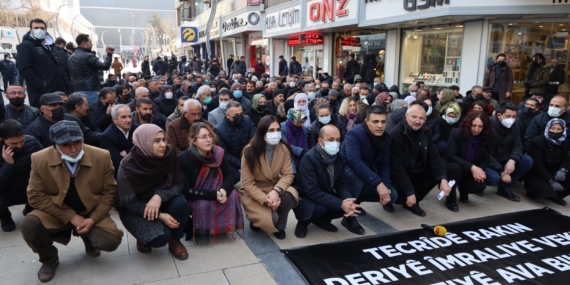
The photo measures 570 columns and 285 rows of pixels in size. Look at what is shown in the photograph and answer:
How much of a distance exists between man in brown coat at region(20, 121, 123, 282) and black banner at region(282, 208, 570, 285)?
175cm

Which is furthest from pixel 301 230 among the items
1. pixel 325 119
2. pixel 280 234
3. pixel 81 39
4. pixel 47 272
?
pixel 81 39

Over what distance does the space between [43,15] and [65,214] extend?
52.0 m

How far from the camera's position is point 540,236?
4.35m

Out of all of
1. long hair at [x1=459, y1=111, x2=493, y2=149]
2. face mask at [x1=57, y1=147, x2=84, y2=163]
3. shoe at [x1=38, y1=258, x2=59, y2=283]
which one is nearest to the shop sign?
long hair at [x1=459, y1=111, x2=493, y2=149]

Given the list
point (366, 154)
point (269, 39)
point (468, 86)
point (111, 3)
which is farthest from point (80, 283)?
point (111, 3)

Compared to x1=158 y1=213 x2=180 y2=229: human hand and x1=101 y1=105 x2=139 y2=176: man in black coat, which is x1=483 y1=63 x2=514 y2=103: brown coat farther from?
x1=158 y1=213 x2=180 y2=229: human hand

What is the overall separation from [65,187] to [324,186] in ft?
8.13

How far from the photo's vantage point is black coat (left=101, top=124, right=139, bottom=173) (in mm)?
4891

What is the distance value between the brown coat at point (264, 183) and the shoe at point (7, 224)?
2.57 meters

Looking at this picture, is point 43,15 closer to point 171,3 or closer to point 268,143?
point 268,143

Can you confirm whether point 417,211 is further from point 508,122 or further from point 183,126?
point 183,126

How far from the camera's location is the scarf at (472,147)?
5.35 m

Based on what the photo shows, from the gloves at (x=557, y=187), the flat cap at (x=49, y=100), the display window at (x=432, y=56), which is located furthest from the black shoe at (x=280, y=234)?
the display window at (x=432, y=56)

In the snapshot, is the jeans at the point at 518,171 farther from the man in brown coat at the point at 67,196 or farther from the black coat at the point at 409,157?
the man in brown coat at the point at 67,196
